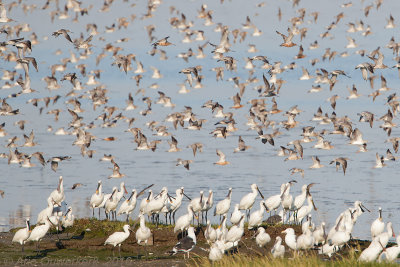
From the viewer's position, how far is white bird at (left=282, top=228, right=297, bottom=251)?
19.2 metres

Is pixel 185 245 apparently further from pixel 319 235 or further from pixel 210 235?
pixel 319 235

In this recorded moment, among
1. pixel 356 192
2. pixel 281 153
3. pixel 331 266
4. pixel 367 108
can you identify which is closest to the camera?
pixel 331 266

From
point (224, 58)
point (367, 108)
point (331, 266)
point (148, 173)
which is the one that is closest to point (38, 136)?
point (148, 173)

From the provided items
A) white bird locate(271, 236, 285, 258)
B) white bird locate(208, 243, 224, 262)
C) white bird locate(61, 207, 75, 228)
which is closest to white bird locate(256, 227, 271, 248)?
white bird locate(271, 236, 285, 258)

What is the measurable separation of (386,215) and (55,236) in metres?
10.5

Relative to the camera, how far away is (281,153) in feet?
139

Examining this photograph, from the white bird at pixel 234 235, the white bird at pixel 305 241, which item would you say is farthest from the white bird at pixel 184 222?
the white bird at pixel 305 241

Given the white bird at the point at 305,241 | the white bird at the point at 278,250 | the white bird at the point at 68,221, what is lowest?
the white bird at the point at 278,250

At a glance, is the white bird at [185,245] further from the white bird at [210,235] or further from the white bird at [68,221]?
the white bird at [68,221]

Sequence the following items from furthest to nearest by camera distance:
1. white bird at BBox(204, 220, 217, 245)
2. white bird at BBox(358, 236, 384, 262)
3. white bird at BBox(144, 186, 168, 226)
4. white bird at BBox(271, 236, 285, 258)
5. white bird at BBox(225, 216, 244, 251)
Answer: white bird at BBox(144, 186, 168, 226)
white bird at BBox(204, 220, 217, 245)
white bird at BBox(225, 216, 244, 251)
white bird at BBox(271, 236, 285, 258)
white bird at BBox(358, 236, 384, 262)

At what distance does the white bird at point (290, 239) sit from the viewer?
756 inches

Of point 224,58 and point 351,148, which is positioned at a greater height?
point 224,58

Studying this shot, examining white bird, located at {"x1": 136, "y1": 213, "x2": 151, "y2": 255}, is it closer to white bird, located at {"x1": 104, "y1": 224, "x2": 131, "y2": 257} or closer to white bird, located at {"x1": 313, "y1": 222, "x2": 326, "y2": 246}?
white bird, located at {"x1": 104, "y1": 224, "x2": 131, "y2": 257}

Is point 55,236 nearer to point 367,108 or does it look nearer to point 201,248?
point 201,248
